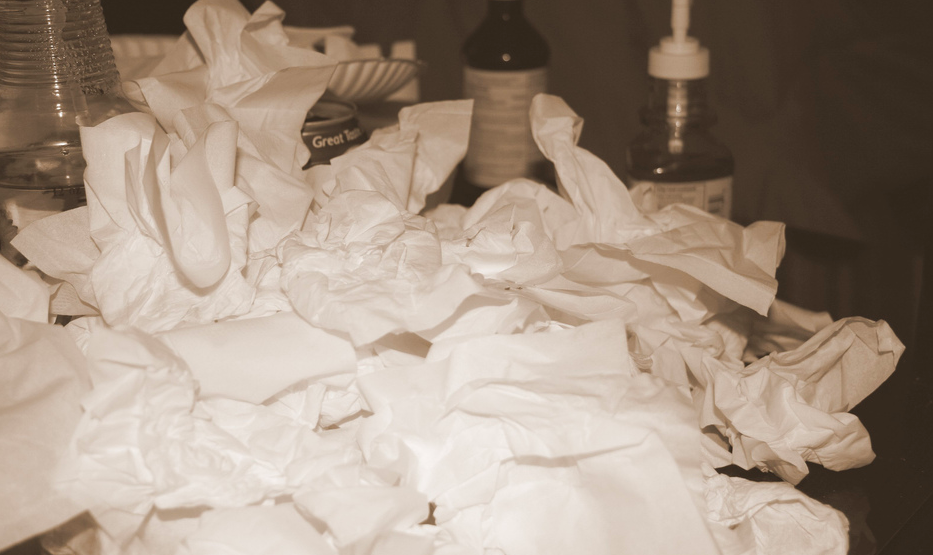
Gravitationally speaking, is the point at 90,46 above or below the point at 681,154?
above

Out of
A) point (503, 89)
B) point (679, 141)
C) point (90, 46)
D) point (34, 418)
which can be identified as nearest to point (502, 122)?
point (503, 89)

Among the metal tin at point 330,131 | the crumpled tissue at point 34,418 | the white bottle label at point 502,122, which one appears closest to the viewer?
the crumpled tissue at point 34,418

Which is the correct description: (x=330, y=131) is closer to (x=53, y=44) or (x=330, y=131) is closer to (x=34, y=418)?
(x=53, y=44)

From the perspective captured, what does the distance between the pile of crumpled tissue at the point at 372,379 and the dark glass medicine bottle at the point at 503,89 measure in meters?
0.30

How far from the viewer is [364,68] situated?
59 cm

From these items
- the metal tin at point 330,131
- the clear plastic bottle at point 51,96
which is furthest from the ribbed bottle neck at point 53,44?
the metal tin at point 330,131

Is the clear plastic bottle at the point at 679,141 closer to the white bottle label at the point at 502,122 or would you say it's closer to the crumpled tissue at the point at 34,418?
the white bottle label at the point at 502,122

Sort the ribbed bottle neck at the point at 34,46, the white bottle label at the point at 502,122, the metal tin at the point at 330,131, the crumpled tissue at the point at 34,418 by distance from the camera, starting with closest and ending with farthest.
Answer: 1. the crumpled tissue at the point at 34,418
2. the ribbed bottle neck at the point at 34,46
3. the metal tin at the point at 330,131
4. the white bottle label at the point at 502,122

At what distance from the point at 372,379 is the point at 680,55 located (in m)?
0.37

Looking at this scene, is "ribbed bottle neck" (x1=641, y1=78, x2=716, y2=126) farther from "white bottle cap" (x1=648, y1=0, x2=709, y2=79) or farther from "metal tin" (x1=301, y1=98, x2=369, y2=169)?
"metal tin" (x1=301, y1=98, x2=369, y2=169)

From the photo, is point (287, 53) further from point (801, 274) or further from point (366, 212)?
point (801, 274)

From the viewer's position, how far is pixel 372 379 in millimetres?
329

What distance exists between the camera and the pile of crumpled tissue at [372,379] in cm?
30

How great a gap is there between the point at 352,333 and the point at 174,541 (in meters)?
0.11
